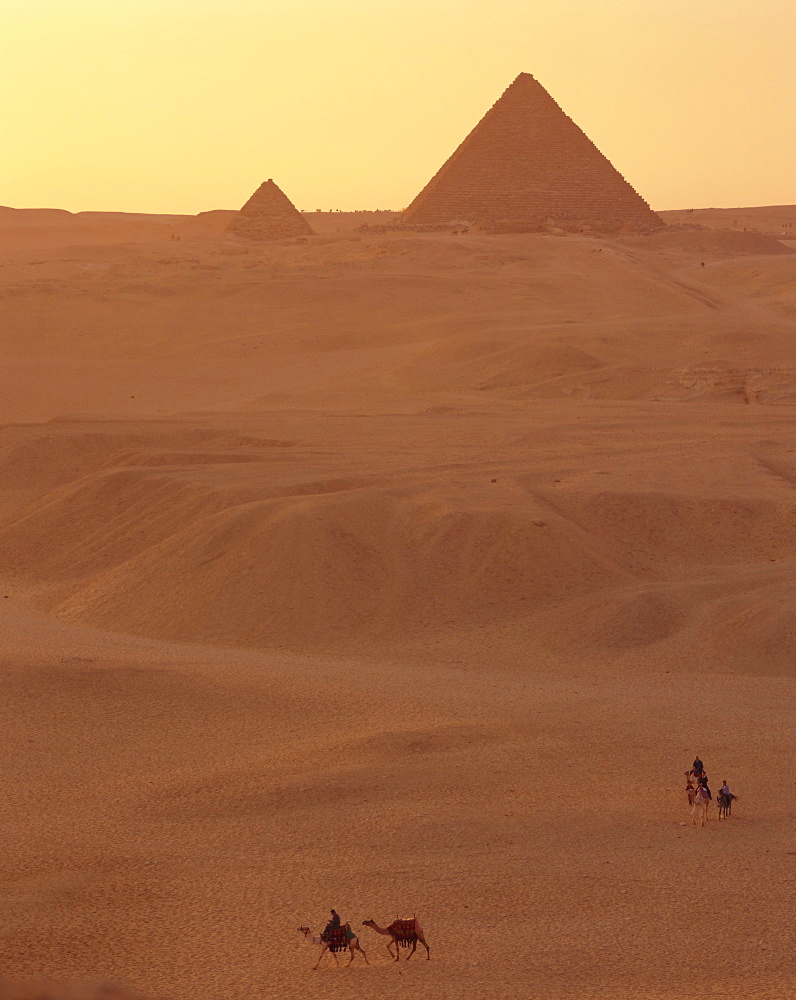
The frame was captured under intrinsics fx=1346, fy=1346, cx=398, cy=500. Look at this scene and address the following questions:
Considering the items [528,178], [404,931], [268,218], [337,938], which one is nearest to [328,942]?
[337,938]

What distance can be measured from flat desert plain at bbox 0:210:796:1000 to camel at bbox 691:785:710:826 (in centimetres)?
10

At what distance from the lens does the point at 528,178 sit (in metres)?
60.3

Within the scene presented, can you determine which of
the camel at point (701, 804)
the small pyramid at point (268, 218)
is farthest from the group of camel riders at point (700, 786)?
the small pyramid at point (268, 218)

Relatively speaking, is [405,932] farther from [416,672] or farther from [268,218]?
[268,218]

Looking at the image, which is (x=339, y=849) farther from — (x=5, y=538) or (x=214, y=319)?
(x=214, y=319)

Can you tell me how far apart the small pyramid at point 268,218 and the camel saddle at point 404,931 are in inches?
2379

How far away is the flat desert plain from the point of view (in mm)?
6422

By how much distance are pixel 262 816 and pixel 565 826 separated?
1793 mm

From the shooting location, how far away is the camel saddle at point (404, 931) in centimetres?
587

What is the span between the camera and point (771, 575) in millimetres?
13305

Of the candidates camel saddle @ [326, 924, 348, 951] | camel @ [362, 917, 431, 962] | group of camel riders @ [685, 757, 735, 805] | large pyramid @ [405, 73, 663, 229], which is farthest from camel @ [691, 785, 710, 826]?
large pyramid @ [405, 73, 663, 229]

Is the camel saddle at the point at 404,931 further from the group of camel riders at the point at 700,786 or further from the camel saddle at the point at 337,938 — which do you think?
the group of camel riders at the point at 700,786

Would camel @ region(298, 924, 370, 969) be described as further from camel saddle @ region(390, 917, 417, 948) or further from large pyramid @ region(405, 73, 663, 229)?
large pyramid @ region(405, 73, 663, 229)

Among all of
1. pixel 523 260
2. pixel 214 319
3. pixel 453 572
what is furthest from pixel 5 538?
pixel 523 260
